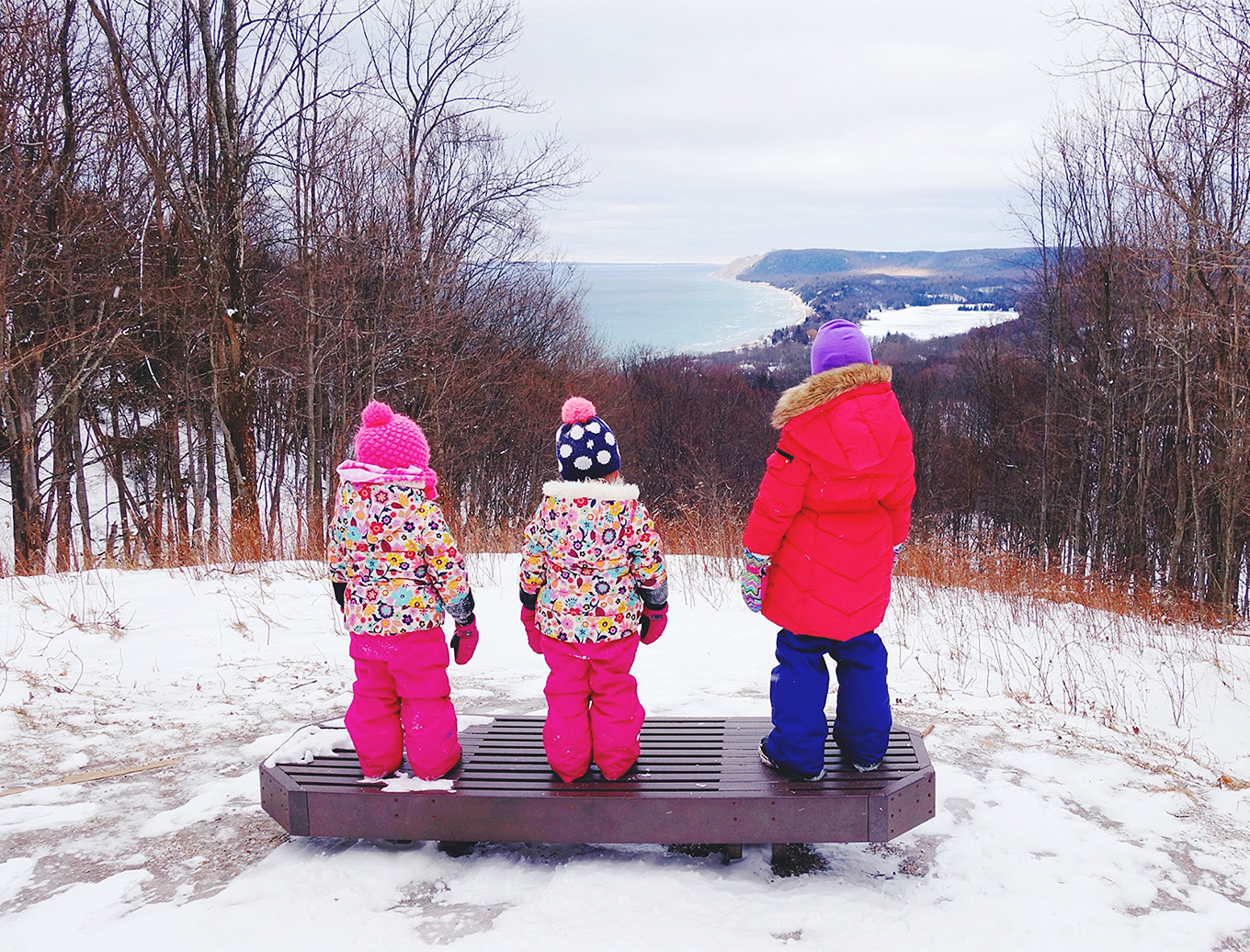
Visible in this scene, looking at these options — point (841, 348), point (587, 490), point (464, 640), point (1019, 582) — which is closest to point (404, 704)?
point (464, 640)

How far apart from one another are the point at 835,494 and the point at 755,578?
19.7 inches

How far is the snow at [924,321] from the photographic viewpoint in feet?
303

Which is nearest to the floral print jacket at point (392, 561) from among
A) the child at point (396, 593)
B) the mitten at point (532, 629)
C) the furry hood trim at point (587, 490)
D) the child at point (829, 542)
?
the child at point (396, 593)

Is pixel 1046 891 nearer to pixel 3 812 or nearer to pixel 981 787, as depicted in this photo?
pixel 981 787

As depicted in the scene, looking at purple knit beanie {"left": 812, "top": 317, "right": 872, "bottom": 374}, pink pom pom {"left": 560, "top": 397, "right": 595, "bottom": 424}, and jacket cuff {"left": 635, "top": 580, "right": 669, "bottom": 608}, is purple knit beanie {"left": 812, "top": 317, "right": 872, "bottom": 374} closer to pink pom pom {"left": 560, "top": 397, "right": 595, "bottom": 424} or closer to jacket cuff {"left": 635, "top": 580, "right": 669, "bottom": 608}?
pink pom pom {"left": 560, "top": 397, "right": 595, "bottom": 424}

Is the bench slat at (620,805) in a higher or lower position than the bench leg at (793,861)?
higher

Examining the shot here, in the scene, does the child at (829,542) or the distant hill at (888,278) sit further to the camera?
the distant hill at (888,278)

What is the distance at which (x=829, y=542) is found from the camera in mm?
3293

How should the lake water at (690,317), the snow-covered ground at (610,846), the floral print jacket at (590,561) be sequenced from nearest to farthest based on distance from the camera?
the snow-covered ground at (610,846)
the floral print jacket at (590,561)
the lake water at (690,317)

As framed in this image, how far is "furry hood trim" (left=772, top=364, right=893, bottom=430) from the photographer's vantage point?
327 cm

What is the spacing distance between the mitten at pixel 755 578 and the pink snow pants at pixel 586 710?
1.74ft

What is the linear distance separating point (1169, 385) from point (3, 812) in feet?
85.7

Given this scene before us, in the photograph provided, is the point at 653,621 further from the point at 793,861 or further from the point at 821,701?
the point at 793,861

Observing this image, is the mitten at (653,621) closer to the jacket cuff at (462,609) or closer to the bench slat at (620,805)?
the bench slat at (620,805)
